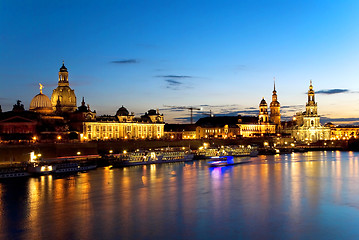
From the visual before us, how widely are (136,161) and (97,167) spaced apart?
22.2ft

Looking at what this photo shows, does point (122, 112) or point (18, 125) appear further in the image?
point (122, 112)

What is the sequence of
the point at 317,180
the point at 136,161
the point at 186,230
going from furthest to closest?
the point at 136,161
the point at 317,180
the point at 186,230

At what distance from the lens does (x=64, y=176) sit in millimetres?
49062

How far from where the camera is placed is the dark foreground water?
26.2m

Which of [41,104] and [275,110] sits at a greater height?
[275,110]

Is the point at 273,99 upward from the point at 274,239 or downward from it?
upward

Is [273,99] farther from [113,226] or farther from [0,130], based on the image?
[113,226]

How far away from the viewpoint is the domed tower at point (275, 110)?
514 ft

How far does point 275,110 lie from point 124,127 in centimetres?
7157

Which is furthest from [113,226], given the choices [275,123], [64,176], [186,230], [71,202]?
[275,123]

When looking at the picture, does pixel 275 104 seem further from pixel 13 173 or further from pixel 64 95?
pixel 13 173

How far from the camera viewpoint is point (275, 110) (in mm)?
157500

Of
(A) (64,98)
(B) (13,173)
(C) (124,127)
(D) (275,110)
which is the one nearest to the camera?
(B) (13,173)

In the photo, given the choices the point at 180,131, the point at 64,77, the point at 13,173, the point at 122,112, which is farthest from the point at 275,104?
the point at 13,173
